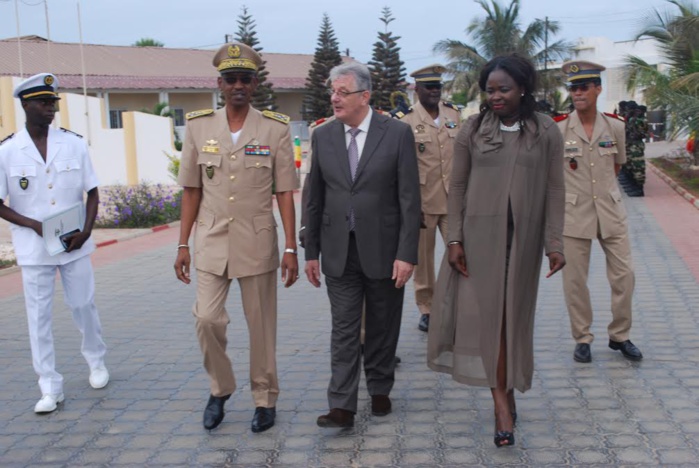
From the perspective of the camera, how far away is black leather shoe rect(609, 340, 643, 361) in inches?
241

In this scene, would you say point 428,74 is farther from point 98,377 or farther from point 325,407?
point 98,377

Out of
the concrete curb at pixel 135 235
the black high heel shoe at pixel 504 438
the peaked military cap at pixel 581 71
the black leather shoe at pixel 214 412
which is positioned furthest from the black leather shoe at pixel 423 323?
the concrete curb at pixel 135 235

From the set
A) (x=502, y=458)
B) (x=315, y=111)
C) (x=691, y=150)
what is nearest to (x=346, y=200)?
(x=502, y=458)

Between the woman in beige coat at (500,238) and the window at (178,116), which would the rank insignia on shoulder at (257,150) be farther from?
the window at (178,116)

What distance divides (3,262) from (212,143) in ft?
26.5

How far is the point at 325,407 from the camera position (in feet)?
17.5

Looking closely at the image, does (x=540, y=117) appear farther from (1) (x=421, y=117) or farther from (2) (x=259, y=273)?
(1) (x=421, y=117)

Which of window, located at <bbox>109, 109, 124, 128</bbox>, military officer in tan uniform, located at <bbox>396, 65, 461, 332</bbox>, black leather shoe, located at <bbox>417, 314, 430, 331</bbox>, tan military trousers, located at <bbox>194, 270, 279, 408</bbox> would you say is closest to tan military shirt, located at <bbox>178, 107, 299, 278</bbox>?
tan military trousers, located at <bbox>194, 270, 279, 408</bbox>

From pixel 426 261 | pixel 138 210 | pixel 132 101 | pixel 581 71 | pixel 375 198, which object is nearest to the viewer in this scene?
pixel 375 198

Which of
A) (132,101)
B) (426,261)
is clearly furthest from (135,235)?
(132,101)

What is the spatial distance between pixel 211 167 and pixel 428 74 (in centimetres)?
269

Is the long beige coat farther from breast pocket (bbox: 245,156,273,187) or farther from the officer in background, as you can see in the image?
the officer in background

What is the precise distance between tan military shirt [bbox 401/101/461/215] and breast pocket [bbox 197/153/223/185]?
239 cm

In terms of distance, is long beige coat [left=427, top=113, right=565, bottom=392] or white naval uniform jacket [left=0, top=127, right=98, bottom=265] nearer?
long beige coat [left=427, top=113, right=565, bottom=392]
